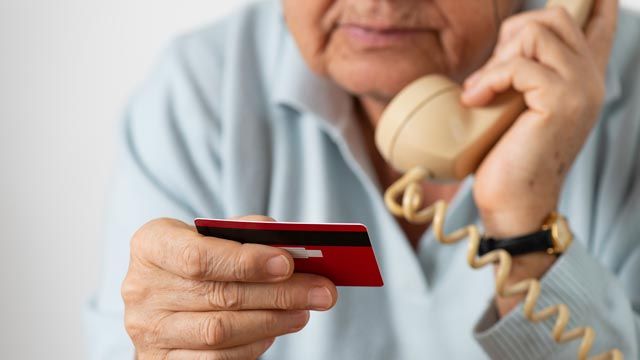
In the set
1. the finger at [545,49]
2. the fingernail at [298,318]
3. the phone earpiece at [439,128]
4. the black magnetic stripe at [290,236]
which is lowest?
the fingernail at [298,318]

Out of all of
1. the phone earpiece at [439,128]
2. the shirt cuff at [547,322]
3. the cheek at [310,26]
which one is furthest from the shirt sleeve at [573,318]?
the cheek at [310,26]

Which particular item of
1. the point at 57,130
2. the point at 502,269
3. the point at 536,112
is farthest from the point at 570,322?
the point at 57,130

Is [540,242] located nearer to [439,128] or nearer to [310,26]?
[439,128]

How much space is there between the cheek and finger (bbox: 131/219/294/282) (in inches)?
17.5

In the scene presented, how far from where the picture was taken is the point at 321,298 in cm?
90

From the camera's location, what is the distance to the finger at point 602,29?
131cm

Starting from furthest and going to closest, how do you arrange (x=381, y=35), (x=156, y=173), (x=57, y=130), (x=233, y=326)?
1. (x=57, y=130)
2. (x=156, y=173)
3. (x=381, y=35)
4. (x=233, y=326)

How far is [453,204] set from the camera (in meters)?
1.41

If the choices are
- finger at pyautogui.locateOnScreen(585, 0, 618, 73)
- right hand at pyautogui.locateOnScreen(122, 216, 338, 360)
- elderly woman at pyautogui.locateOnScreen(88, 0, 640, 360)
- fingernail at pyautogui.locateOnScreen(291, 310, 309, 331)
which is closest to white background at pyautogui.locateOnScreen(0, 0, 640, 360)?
elderly woman at pyautogui.locateOnScreen(88, 0, 640, 360)

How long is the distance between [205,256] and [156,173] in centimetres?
54

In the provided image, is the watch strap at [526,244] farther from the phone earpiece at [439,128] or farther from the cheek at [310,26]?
the cheek at [310,26]

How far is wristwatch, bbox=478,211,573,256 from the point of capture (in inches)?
47.4

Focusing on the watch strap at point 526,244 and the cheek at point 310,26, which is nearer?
the watch strap at point 526,244

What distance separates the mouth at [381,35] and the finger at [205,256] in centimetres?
42
